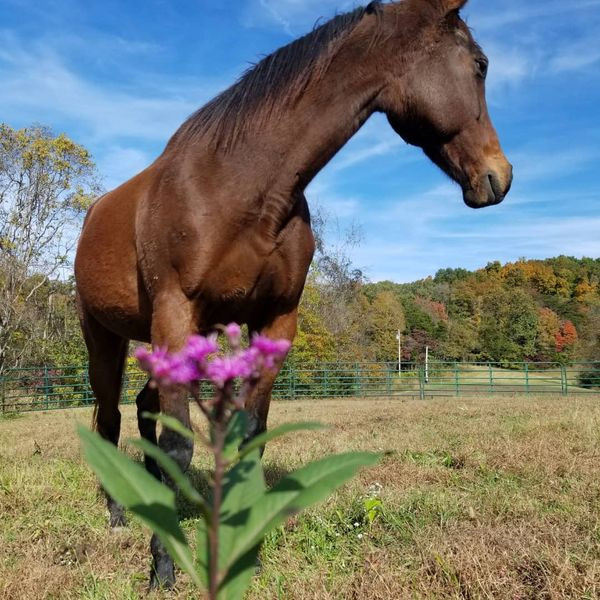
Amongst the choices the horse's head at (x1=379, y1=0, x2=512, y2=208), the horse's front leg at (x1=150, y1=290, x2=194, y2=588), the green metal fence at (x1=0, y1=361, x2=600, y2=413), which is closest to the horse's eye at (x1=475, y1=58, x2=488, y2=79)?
the horse's head at (x1=379, y1=0, x2=512, y2=208)

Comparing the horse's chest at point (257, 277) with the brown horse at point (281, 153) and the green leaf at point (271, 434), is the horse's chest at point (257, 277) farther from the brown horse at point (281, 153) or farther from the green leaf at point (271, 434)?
the green leaf at point (271, 434)

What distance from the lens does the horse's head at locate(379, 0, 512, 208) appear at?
2.42 meters

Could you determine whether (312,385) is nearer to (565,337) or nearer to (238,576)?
(238,576)

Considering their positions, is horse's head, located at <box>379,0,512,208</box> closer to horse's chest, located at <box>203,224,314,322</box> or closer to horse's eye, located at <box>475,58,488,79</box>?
horse's eye, located at <box>475,58,488,79</box>

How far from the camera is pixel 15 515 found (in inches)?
122

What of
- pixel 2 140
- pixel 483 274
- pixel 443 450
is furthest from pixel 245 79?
pixel 483 274

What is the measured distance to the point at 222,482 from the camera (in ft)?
1.55

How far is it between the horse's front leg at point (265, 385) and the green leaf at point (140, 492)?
206 centimetres

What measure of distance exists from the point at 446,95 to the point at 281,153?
0.74m

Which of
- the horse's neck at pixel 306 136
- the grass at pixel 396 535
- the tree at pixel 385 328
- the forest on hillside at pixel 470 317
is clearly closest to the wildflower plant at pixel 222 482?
the grass at pixel 396 535

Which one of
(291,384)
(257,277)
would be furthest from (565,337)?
(257,277)

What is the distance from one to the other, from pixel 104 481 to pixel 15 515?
3151 mm

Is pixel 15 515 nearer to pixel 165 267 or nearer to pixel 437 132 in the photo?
pixel 165 267

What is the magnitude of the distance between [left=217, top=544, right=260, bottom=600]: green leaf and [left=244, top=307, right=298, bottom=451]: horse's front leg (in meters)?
2.06
